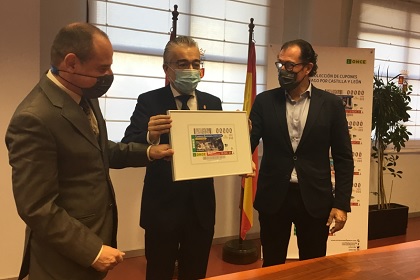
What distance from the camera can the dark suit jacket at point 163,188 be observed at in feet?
6.20

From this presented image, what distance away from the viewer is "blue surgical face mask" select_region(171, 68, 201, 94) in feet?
6.24

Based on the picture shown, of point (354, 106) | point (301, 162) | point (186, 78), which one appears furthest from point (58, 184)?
point (354, 106)

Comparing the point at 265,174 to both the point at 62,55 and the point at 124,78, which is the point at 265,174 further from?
the point at 124,78

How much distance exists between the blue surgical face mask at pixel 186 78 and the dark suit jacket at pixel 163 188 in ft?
0.25

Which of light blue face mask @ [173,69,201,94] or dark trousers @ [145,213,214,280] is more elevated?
light blue face mask @ [173,69,201,94]

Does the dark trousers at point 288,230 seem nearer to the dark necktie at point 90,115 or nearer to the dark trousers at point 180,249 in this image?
the dark trousers at point 180,249

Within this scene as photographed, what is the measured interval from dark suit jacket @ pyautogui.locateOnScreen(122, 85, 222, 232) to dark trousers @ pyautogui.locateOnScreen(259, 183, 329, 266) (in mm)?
398

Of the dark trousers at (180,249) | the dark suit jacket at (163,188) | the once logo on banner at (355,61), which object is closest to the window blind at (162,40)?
the once logo on banner at (355,61)

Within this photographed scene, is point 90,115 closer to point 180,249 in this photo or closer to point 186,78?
point 186,78

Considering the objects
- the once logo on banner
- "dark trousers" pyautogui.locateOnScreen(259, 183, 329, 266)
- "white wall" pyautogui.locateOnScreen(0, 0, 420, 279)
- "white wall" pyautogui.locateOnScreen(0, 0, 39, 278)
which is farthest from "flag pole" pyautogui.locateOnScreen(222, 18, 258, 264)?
"white wall" pyautogui.locateOnScreen(0, 0, 39, 278)

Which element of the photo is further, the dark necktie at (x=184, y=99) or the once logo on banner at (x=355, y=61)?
the once logo on banner at (x=355, y=61)

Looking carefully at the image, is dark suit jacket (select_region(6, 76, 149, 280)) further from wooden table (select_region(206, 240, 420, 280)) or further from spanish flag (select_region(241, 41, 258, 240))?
spanish flag (select_region(241, 41, 258, 240))

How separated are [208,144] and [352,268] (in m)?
0.76

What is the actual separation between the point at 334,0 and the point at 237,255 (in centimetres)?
275
